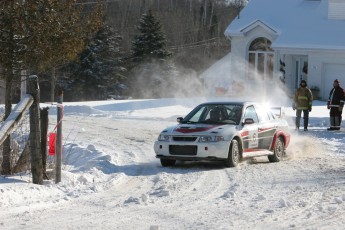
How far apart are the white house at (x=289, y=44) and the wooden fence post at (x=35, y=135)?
2881 cm

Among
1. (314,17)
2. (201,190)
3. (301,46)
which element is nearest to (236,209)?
(201,190)

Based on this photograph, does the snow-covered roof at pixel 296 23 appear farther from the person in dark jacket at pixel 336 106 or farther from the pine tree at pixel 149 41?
the pine tree at pixel 149 41

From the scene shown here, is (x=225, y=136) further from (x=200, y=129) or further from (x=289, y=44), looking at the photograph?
(x=289, y=44)

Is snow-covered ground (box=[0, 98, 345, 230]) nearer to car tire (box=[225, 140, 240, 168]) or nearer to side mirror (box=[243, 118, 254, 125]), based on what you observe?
car tire (box=[225, 140, 240, 168])

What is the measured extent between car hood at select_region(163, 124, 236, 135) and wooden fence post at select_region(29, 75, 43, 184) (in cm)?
403

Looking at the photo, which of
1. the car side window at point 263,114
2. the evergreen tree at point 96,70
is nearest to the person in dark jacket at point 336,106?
the car side window at point 263,114

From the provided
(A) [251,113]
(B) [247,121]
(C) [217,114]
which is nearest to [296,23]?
(A) [251,113]

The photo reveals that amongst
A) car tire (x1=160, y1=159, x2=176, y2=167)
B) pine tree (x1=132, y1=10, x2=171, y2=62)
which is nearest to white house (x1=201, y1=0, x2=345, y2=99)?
pine tree (x1=132, y1=10, x2=171, y2=62)

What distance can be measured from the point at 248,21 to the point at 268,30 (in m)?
2.12

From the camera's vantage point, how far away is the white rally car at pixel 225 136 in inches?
555

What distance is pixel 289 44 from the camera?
39125 millimetres

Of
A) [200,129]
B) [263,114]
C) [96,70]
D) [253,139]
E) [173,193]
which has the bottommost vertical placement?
[173,193]

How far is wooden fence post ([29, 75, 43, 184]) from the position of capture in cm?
1092

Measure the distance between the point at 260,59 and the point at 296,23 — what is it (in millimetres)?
3030
